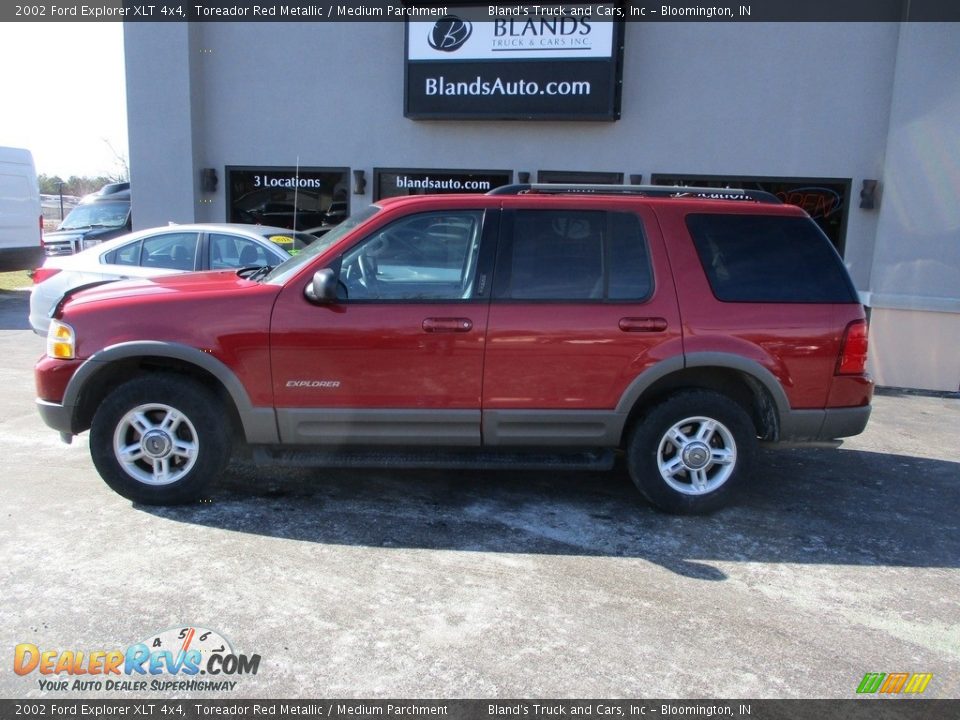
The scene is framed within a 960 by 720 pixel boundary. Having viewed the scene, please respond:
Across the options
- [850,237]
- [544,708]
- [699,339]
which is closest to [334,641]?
[544,708]

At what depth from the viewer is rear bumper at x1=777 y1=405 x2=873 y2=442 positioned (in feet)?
15.7

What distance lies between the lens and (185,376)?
15.4 feet

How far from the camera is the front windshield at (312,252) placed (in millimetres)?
4727

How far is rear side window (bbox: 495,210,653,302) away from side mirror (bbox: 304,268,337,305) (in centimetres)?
96

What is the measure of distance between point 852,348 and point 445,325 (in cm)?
247

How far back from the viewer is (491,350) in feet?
15.1

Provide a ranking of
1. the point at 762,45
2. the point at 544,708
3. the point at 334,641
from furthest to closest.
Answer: the point at 762,45
the point at 334,641
the point at 544,708

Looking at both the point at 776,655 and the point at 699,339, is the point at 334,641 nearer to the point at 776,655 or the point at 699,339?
the point at 776,655

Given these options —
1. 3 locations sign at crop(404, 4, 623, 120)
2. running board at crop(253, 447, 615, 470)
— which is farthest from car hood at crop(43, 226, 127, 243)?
running board at crop(253, 447, 615, 470)

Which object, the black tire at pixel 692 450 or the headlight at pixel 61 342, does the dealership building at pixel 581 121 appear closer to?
the black tire at pixel 692 450

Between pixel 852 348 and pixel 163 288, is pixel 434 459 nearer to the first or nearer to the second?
pixel 163 288

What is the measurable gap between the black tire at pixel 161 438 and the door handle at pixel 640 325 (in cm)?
245

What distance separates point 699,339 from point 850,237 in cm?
629

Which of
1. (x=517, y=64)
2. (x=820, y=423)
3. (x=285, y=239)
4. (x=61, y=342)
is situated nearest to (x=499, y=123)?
(x=517, y=64)
